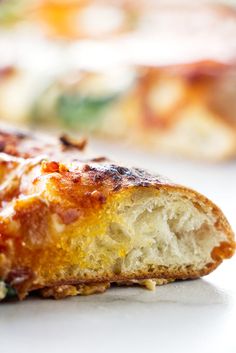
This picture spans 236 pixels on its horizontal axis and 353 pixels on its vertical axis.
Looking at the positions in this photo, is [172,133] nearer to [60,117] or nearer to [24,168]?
[60,117]

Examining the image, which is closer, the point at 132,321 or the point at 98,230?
the point at 132,321

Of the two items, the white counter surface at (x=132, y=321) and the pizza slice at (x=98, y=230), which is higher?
the pizza slice at (x=98, y=230)

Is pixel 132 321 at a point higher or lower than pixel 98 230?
lower

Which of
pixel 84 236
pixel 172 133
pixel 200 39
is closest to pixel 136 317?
pixel 84 236

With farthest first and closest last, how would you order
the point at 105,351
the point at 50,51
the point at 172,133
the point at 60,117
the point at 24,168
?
the point at 50,51 < the point at 60,117 < the point at 172,133 < the point at 24,168 < the point at 105,351

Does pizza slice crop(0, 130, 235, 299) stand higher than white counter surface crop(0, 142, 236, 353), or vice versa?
pizza slice crop(0, 130, 235, 299)

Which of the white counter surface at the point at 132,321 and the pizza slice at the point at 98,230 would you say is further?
the pizza slice at the point at 98,230

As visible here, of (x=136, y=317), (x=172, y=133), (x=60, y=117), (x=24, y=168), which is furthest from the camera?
(x=60, y=117)

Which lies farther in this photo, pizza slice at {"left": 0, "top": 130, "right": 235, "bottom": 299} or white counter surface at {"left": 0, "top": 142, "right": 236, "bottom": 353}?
pizza slice at {"left": 0, "top": 130, "right": 235, "bottom": 299}
